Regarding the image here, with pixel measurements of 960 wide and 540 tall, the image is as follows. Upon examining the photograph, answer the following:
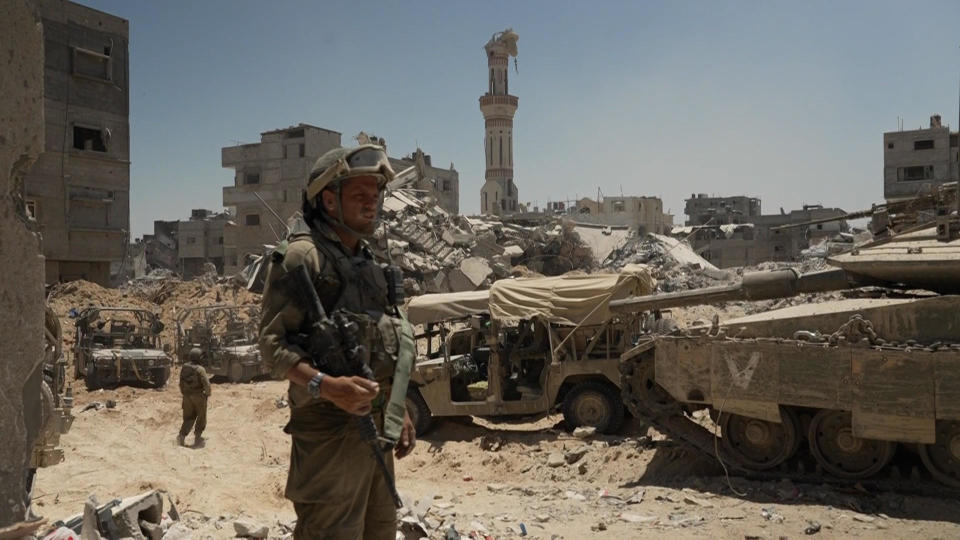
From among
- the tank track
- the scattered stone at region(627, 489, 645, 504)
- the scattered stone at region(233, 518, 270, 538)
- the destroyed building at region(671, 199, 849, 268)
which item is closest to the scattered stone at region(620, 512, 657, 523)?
the scattered stone at region(627, 489, 645, 504)

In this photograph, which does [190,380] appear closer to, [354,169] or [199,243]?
[354,169]

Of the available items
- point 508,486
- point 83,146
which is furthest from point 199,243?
point 508,486

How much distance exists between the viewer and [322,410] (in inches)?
127

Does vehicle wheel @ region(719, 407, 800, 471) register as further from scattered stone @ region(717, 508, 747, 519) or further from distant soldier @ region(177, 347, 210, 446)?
distant soldier @ region(177, 347, 210, 446)

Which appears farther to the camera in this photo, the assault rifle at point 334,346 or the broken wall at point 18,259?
the assault rifle at point 334,346

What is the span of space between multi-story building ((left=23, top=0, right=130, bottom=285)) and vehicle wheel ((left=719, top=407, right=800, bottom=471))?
21730 millimetres

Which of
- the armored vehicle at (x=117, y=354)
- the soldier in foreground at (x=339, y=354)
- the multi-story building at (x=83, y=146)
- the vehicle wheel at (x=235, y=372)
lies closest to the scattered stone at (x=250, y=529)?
the soldier in foreground at (x=339, y=354)

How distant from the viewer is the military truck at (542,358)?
1098cm

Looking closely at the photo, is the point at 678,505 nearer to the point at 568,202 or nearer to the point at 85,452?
the point at 85,452

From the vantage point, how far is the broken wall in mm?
2914

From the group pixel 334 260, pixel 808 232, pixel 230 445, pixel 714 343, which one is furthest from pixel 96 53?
pixel 808 232

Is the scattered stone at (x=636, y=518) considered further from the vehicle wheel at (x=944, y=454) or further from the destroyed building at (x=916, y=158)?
the destroyed building at (x=916, y=158)

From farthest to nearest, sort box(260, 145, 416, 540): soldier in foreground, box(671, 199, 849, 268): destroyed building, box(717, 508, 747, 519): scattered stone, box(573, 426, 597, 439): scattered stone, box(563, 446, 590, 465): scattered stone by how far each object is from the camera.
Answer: box(671, 199, 849, 268): destroyed building → box(573, 426, 597, 439): scattered stone → box(563, 446, 590, 465): scattered stone → box(717, 508, 747, 519): scattered stone → box(260, 145, 416, 540): soldier in foreground

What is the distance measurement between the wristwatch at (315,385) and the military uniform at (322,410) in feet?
0.29
